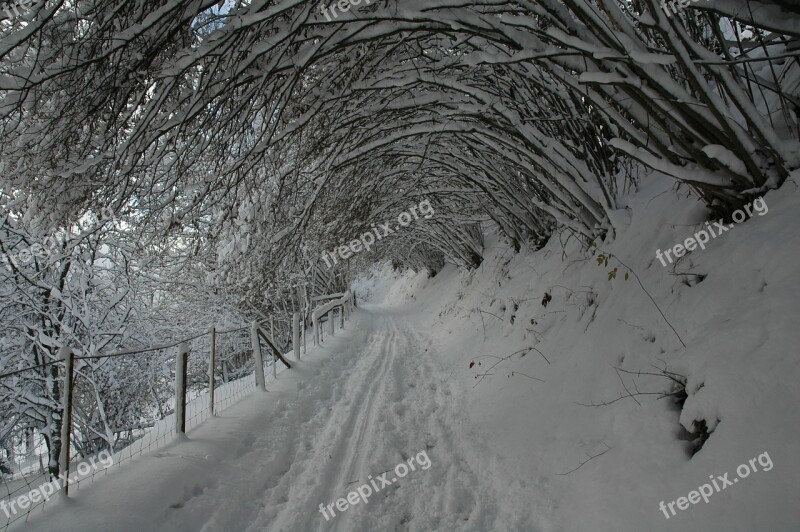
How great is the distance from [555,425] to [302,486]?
7.64 ft

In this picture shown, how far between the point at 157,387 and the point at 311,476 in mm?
11837

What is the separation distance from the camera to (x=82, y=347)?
9352 millimetres

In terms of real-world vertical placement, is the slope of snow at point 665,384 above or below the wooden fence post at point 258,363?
below

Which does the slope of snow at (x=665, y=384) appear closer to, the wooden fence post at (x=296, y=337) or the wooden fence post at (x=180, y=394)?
the wooden fence post at (x=180, y=394)

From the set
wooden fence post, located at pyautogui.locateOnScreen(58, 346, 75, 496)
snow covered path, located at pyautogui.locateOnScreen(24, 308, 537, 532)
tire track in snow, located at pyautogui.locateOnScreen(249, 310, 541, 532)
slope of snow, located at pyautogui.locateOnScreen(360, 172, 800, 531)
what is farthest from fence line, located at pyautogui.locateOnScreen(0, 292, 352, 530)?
slope of snow, located at pyautogui.locateOnScreen(360, 172, 800, 531)

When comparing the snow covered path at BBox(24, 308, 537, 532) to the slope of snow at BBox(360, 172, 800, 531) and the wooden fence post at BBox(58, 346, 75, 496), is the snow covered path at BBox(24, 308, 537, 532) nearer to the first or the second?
the wooden fence post at BBox(58, 346, 75, 496)

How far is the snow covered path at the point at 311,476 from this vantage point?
2844 millimetres

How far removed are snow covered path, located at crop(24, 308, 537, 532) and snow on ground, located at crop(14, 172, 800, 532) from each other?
0.02m

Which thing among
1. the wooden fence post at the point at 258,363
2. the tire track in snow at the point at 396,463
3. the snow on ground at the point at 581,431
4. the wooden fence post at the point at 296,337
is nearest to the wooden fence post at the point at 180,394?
the snow on ground at the point at 581,431

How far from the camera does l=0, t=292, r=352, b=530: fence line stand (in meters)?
3.09

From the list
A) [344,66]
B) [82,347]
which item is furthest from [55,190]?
[82,347]

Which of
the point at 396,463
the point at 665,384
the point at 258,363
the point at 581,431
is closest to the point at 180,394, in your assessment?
the point at 258,363

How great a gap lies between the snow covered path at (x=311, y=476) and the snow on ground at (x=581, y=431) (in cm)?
2

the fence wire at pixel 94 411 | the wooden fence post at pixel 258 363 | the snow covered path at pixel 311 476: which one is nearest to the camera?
the snow covered path at pixel 311 476
